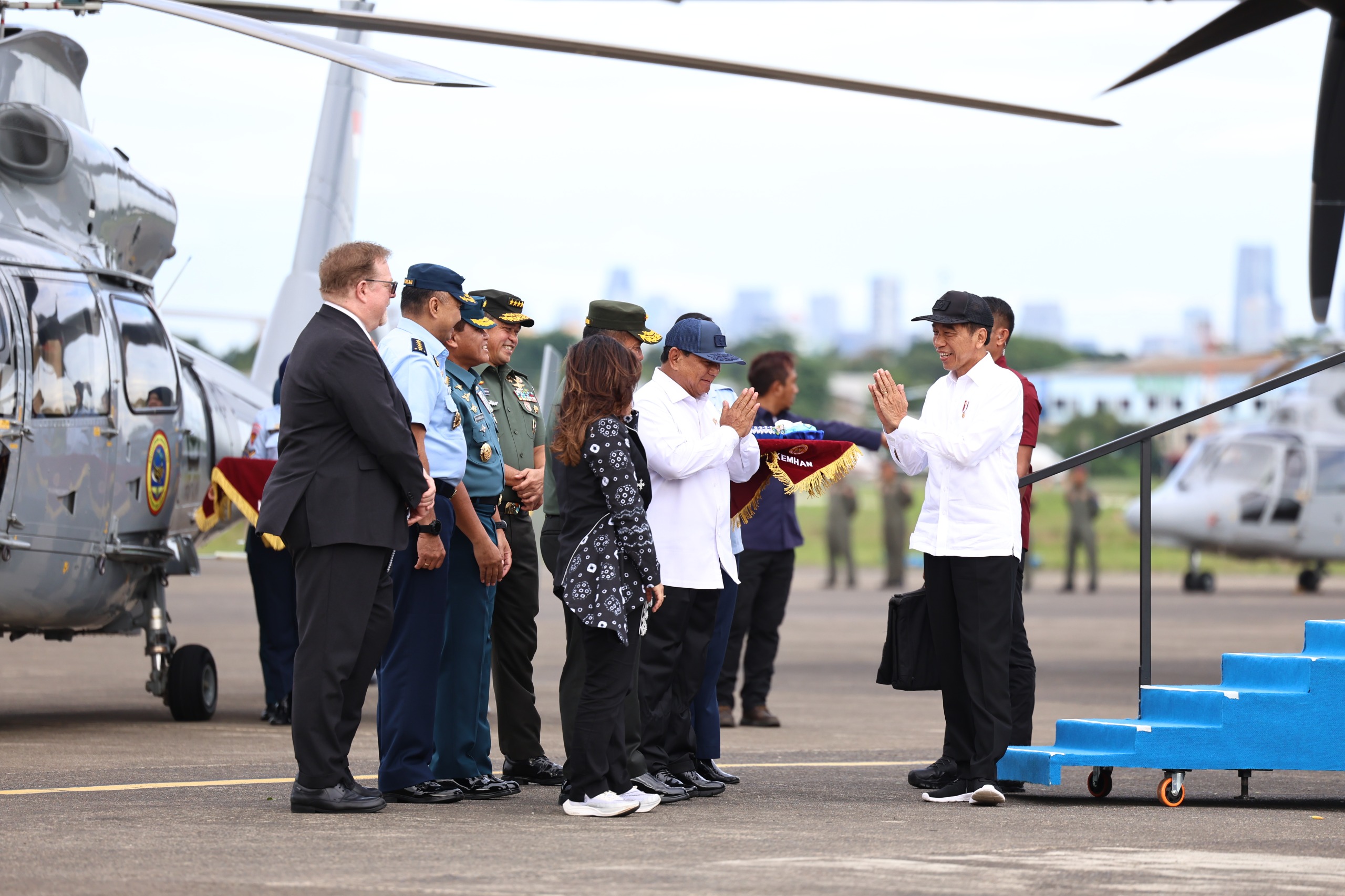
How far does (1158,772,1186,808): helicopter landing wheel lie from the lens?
6637mm

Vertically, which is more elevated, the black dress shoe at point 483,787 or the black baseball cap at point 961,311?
the black baseball cap at point 961,311

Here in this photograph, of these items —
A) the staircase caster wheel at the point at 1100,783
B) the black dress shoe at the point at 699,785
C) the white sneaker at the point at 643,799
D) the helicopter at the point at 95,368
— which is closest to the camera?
the white sneaker at the point at 643,799

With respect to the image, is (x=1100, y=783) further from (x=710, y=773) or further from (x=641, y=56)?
(x=641, y=56)

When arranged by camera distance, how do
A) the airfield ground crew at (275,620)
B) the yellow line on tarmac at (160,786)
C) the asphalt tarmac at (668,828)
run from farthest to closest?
1. the airfield ground crew at (275,620)
2. the yellow line on tarmac at (160,786)
3. the asphalt tarmac at (668,828)

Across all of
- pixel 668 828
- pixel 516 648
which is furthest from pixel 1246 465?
pixel 668 828

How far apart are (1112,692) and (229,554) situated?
6.50m

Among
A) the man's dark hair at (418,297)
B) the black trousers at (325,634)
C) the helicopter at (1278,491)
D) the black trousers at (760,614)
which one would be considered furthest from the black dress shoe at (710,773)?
the helicopter at (1278,491)

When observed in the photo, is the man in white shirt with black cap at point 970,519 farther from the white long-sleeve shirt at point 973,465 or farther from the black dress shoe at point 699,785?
the black dress shoe at point 699,785

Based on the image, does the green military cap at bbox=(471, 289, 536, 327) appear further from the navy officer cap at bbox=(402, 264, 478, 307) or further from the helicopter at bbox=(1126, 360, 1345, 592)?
the helicopter at bbox=(1126, 360, 1345, 592)

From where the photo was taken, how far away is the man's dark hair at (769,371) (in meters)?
9.51

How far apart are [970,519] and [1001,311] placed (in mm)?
1319

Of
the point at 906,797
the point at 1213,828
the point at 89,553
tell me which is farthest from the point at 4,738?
the point at 1213,828

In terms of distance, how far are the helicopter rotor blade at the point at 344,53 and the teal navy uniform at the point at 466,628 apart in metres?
1.02

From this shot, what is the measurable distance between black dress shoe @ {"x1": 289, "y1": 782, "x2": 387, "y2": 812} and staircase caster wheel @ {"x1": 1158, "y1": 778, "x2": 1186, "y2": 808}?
3000 mm
